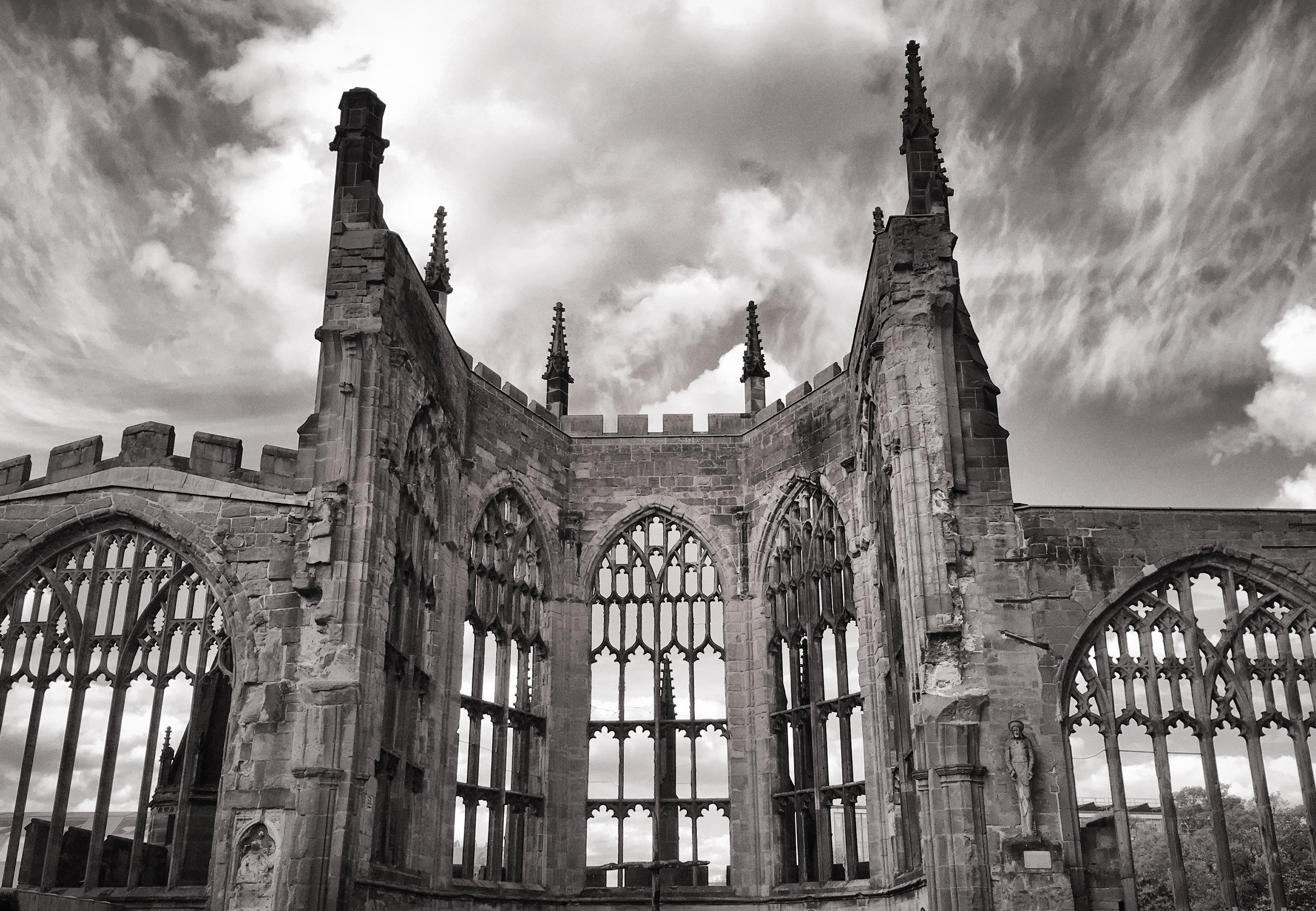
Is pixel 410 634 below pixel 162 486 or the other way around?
below

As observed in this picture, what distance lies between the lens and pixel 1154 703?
56.6ft

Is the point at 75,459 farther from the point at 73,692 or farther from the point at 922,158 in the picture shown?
the point at 922,158

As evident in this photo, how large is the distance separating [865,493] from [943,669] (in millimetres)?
5005

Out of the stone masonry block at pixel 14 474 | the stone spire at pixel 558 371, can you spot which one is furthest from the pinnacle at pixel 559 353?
the stone masonry block at pixel 14 474

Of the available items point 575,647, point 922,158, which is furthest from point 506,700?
point 922,158

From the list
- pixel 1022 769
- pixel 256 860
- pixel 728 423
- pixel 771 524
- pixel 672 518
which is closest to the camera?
pixel 256 860

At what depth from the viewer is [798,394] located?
78.7 feet

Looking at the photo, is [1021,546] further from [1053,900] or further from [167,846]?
[167,846]

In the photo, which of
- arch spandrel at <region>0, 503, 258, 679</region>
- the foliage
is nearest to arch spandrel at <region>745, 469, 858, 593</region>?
arch spandrel at <region>0, 503, 258, 679</region>

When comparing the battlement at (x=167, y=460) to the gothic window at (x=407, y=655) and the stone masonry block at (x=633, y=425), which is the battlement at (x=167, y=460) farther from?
the stone masonry block at (x=633, y=425)

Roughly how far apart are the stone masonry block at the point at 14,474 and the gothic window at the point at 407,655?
537 cm

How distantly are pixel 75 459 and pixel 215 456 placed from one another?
2.14 metres

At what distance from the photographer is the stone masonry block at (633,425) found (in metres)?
25.2

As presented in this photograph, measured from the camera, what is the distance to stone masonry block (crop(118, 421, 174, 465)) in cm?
1794
